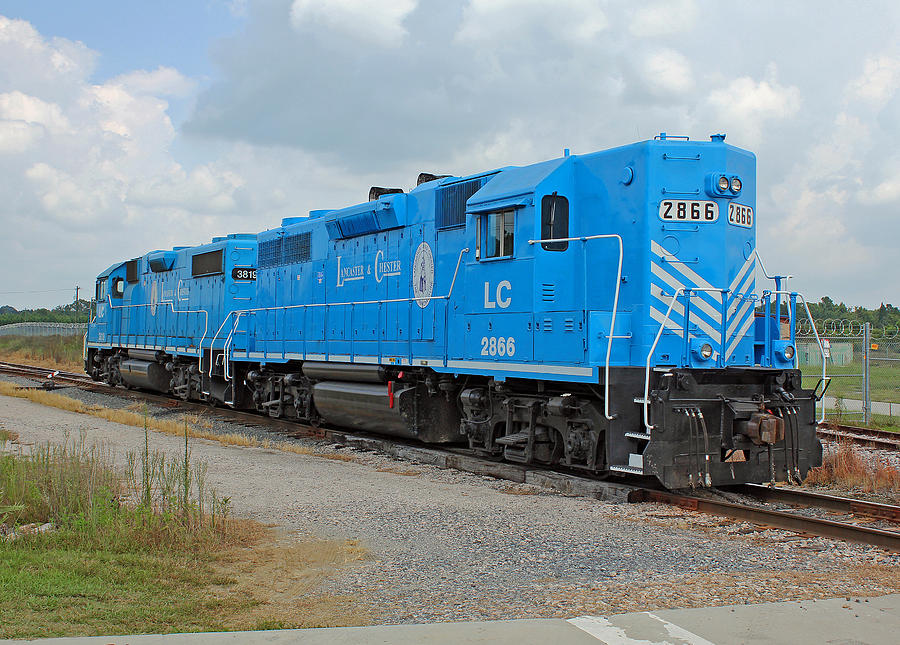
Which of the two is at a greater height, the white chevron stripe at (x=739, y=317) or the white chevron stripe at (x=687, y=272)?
the white chevron stripe at (x=687, y=272)

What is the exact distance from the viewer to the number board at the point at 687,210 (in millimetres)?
9289

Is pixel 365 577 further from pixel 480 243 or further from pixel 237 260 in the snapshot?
pixel 237 260

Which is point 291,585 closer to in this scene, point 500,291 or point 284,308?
point 500,291

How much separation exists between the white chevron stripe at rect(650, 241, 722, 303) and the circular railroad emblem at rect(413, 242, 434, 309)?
12.3ft

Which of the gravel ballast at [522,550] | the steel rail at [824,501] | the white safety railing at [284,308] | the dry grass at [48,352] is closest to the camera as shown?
the gravel ballast at [522,550]

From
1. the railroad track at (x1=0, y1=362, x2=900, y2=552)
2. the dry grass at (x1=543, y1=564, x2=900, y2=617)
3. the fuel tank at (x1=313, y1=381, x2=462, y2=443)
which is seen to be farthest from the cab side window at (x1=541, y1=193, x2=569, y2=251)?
the dry grass at (x1=543, y1=564, x2=900, y2=617)

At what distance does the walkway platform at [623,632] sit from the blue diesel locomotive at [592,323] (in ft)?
11.3

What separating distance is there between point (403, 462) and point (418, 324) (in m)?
2.01

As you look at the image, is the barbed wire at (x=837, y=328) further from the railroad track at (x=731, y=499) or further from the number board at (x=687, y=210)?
the railroad track at (x=731, y=499)

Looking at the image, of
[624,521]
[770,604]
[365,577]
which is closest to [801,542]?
Result: [624,521]

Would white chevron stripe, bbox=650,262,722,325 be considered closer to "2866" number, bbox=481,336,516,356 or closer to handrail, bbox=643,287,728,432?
handrail, bbox=643,287,728,432

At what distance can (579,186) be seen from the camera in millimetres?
9914

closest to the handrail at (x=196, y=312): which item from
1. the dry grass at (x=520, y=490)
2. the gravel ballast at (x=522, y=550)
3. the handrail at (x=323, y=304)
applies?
the handrail at (x=323, y=304)

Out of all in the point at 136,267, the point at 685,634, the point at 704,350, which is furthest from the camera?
the point at 136,267
